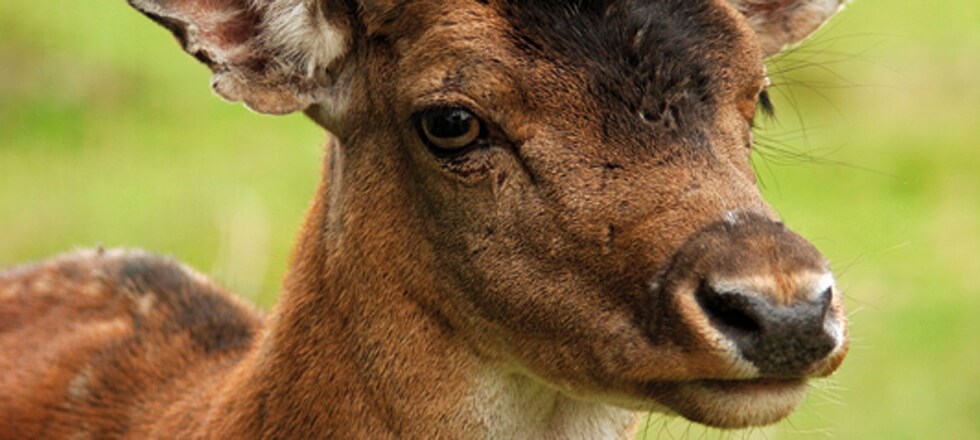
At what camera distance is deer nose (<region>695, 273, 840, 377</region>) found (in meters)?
4.67

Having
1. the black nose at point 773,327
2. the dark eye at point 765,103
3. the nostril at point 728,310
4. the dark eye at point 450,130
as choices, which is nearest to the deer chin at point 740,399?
the black nose at point 773,327

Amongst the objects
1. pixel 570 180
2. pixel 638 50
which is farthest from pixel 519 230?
pixel 638 50

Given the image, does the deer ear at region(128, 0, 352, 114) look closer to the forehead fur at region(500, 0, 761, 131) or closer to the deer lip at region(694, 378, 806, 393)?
the forehead fur at region(500, 0, 761, 131)

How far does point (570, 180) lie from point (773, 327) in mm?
794

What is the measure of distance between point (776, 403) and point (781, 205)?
28.2 feet

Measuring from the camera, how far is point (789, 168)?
14.3m

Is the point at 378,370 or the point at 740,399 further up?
the point at 740,399

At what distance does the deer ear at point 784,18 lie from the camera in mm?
6570

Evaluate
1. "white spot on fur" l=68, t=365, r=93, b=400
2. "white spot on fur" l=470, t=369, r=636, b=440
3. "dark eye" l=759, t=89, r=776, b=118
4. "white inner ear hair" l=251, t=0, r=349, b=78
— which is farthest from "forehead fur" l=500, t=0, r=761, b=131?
"white spot on fur" l=68, t=365, r=93, b=400

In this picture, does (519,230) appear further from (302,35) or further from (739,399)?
(302,35)

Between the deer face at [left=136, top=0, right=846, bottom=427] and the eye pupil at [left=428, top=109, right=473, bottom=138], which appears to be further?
the eye pupil at [left=428, top=109, right=473, bottom=138]

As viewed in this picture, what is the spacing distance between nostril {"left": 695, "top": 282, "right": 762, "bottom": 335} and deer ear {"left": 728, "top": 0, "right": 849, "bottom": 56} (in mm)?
2035

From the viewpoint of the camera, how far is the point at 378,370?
561cm

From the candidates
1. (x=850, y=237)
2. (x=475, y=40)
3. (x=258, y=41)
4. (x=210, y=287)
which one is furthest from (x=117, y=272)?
(x=850, y=237)
